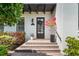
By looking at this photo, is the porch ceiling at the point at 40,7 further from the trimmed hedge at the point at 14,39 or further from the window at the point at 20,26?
the trimmed hedge at the point at 14,39

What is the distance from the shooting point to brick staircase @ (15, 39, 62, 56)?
63.5 ft

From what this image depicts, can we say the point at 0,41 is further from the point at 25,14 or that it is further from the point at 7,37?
the point at 25,14

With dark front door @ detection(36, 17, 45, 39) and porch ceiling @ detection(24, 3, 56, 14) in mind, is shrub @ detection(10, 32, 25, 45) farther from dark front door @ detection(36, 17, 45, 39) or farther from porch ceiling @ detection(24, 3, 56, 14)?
porch ceiling @ detection(24, 3, 56, 14)

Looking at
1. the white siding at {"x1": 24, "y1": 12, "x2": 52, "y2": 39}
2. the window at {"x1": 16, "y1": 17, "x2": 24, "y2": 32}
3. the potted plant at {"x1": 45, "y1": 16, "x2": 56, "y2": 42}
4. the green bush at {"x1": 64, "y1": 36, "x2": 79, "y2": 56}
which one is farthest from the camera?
the white siding at {"x1": 24, "y1": 12, "x2": 52, "y2": 39}

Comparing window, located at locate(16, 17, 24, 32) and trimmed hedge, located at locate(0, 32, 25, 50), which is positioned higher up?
window, located at locate(16, 17, 24, 32)

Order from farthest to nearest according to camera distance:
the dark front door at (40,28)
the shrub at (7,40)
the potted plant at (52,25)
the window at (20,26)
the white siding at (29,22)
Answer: the dark front door at (40,28) < the white siding at (29,22) < the window at (20,26) < the potted plant at (52,25) < the shrub at (7,40)

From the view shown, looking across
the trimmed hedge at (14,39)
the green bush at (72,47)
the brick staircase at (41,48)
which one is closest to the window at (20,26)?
the trimmed hedge at (14,39)

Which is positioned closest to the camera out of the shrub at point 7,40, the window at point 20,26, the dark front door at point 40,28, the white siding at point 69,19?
the white siding at point 69,19

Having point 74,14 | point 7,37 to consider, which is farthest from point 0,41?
point 74,14

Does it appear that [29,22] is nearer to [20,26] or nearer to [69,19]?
[20,26]

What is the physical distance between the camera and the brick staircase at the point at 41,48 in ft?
63.5

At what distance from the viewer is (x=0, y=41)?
1917 centimetres

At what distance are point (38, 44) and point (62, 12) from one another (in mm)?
4420

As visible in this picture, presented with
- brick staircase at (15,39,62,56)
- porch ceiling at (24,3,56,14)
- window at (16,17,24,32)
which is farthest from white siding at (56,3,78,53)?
window at (16,17,24,32)
